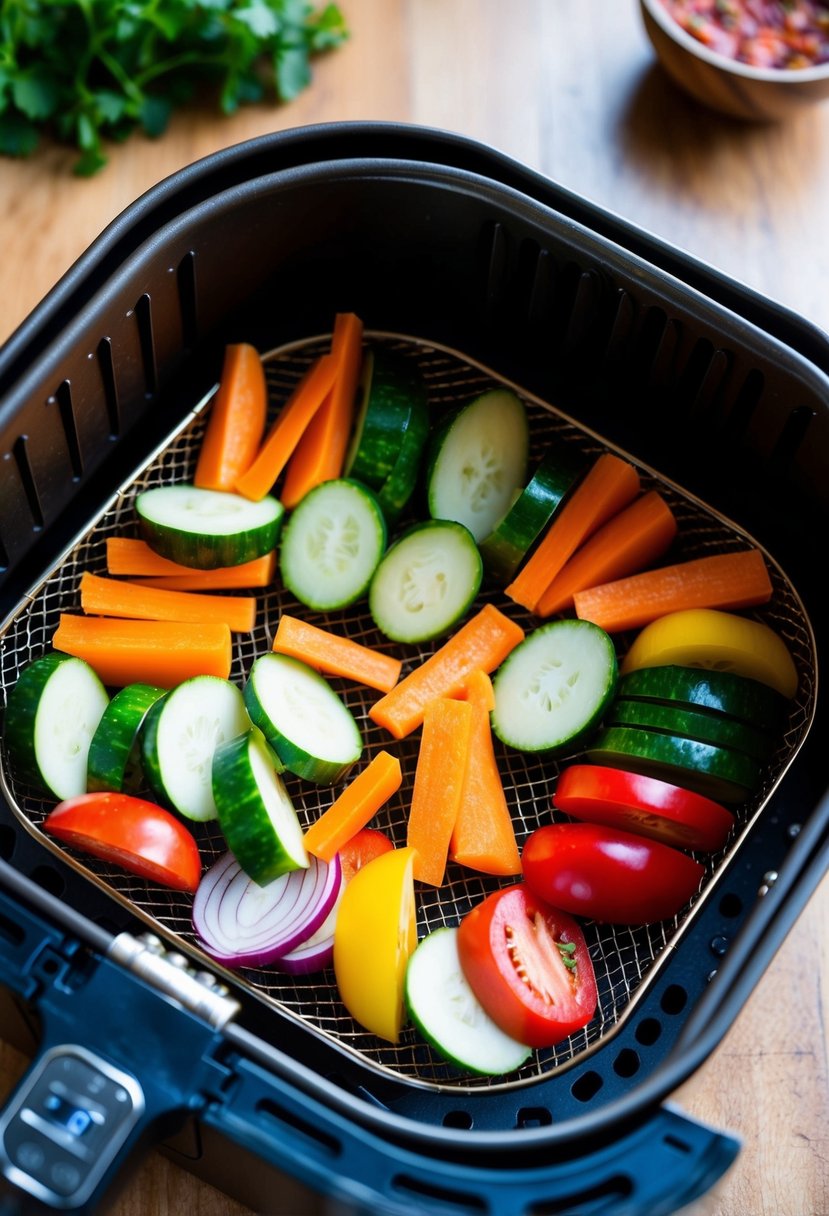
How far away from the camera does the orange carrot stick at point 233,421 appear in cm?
145

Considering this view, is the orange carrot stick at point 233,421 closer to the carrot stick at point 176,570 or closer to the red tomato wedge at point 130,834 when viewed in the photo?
the carrot stick at point 176,570

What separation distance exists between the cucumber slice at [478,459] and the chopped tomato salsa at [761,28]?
0.66 m

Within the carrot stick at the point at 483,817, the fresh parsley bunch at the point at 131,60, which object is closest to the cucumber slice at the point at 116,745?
the carrot stick at the point at 483,817

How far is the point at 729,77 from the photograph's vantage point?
167 centimetres

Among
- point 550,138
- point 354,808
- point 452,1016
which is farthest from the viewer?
point 550,138

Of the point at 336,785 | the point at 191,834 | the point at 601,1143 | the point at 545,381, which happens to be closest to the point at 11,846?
the point at 191,834

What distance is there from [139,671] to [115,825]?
0.21 meters

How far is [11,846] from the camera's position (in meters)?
1.29

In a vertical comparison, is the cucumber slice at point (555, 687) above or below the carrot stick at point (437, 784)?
above

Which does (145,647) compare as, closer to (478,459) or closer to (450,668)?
(450,668)

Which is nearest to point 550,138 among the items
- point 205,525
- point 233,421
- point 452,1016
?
point 233,421

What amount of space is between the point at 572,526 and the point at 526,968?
1.62 feet

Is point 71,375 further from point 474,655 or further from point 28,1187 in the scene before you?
point 28,1187

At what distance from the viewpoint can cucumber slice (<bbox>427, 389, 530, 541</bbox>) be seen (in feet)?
4.79
